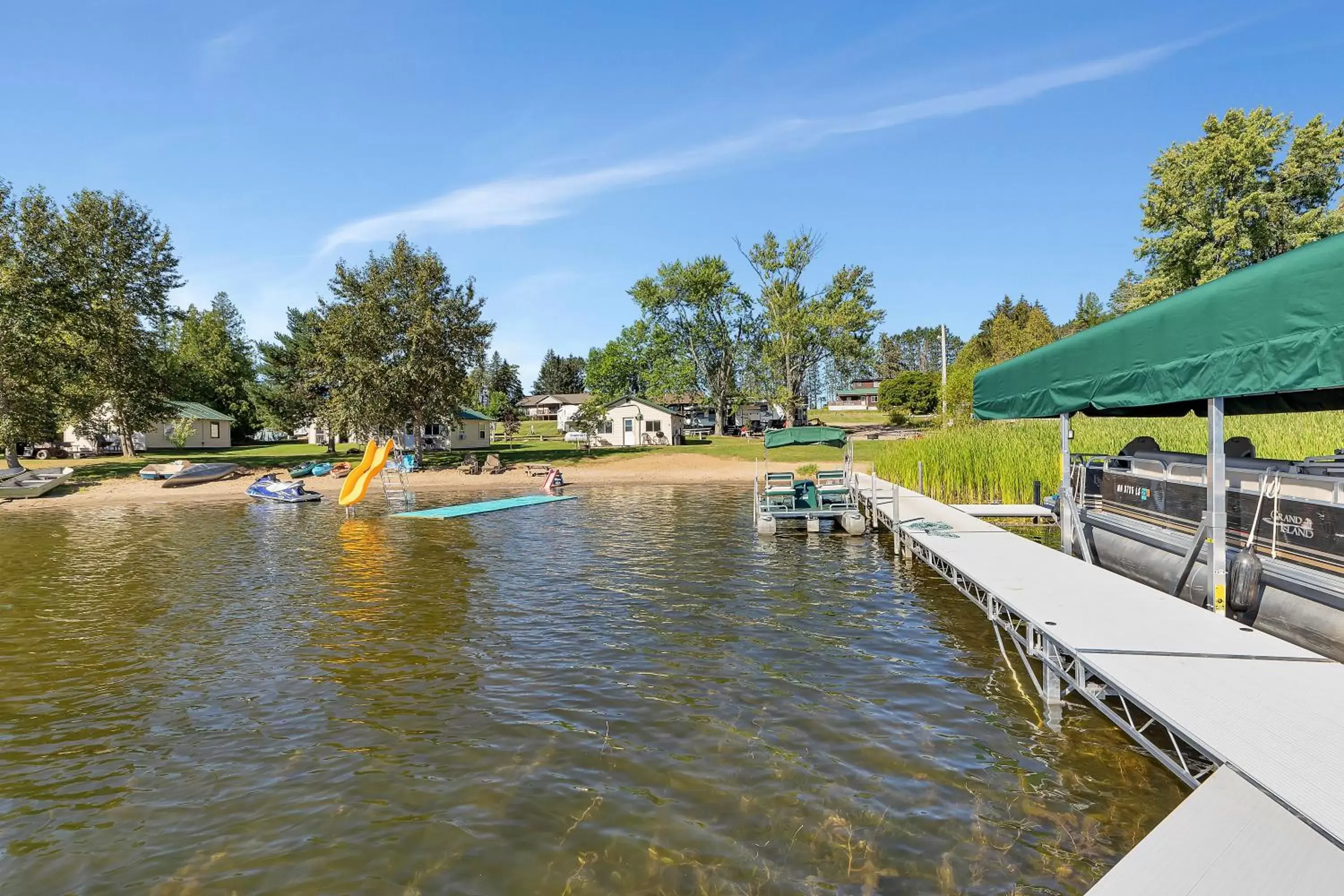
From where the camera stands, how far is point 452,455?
53.8m

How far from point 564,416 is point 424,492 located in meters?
54.6

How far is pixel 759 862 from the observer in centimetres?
528

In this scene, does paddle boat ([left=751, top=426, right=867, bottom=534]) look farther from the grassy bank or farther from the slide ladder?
the grassy bank

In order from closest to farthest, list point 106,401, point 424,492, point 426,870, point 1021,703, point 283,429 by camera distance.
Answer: point 426,870
point 1021,703
point 424,492
point 106,401
point 283,429

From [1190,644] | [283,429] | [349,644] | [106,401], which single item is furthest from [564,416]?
[1190,644]

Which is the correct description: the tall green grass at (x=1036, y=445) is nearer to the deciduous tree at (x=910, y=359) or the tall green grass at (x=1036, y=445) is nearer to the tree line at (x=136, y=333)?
the tree line at (x=136, y=333)

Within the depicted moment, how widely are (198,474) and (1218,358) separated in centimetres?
4639

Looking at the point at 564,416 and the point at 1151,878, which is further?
the point at 564,416

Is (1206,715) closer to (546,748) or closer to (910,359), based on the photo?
(546,748)

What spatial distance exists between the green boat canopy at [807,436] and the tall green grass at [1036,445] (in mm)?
5123

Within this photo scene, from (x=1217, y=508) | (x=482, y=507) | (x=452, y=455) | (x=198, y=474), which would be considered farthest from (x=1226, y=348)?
(x=452, y=455)

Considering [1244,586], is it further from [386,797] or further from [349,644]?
[349,644]

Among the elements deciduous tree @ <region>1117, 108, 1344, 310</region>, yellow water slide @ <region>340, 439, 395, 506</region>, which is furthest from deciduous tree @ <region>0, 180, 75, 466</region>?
deciduous tree @ <region>1117, 108, 1344, 310</region>

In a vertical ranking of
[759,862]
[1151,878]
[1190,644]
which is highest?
[1190,644]
